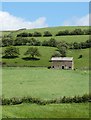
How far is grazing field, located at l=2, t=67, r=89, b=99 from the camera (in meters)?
54.8

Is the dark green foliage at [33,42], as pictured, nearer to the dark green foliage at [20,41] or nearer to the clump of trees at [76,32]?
the dark green foliage at [20,41]

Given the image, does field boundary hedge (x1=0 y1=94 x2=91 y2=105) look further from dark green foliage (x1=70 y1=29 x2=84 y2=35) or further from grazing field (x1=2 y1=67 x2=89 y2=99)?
dark green foliage (x1=70 y1=29 x2=84 y2=35)

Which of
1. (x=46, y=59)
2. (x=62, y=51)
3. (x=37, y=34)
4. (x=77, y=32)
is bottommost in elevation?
(x=46, y=59)

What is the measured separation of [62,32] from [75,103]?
10067cm

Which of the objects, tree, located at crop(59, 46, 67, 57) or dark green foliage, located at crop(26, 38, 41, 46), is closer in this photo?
tree, located at crop(59, 46, 67, 57)

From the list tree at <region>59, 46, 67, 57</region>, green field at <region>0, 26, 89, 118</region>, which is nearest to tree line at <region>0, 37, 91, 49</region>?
tree at <region>59, 46, 67, 57</region>

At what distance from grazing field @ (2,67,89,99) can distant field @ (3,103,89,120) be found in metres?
7.10

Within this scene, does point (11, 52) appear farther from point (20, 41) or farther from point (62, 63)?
point (62, 63)

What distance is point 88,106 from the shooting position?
44.8 meters

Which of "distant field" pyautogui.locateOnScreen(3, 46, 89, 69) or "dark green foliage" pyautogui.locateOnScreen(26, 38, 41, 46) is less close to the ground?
"dark green foliage" pyautogui.locateOnScreen(26, 38, 41, 46)

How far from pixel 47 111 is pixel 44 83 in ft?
75.8

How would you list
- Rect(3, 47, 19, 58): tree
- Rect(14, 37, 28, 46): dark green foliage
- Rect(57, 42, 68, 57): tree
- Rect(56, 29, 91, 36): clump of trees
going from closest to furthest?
Rect(3, 47, 19, 58): tree → Rect(57, 42, 68, 57): tree → Rect(14, 37, 28, 46): dark green foliage → Rect(56, 29, 91, 36): clump of trees

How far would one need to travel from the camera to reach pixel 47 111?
4209 centimetres

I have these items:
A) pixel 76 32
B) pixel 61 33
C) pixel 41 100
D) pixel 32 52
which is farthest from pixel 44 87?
pixel 61 33
